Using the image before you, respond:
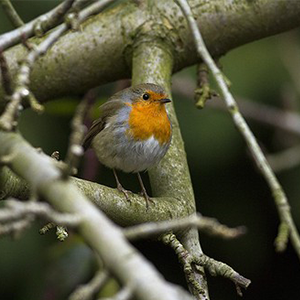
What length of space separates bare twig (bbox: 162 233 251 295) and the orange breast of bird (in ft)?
2.92

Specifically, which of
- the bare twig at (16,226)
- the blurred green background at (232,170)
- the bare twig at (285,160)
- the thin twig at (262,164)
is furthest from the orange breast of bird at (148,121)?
the bare twig at (16,226)

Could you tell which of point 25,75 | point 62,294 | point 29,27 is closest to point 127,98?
point 62,294

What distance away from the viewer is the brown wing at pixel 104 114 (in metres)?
3.78

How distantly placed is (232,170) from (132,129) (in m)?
1.50

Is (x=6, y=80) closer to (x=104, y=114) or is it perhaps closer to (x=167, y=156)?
(x=167, y=156)

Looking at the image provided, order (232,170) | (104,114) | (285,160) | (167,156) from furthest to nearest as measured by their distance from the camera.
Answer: (232,170) → (285,160) → (104,114) → (167,156)

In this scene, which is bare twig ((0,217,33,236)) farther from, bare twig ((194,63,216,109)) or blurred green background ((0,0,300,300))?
blurred green background ((0,0,300,300))

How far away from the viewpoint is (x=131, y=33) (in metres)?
3.39

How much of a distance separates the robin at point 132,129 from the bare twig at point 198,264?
0.74 meters

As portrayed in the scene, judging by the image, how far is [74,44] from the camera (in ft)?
11.2

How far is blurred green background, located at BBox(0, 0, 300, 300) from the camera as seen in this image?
4609mm

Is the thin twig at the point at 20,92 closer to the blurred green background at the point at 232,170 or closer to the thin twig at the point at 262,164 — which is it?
the thin twig at the point at 262,164

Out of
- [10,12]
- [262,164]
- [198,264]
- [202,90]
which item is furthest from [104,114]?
[262,164]

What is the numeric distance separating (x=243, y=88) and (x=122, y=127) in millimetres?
1417
